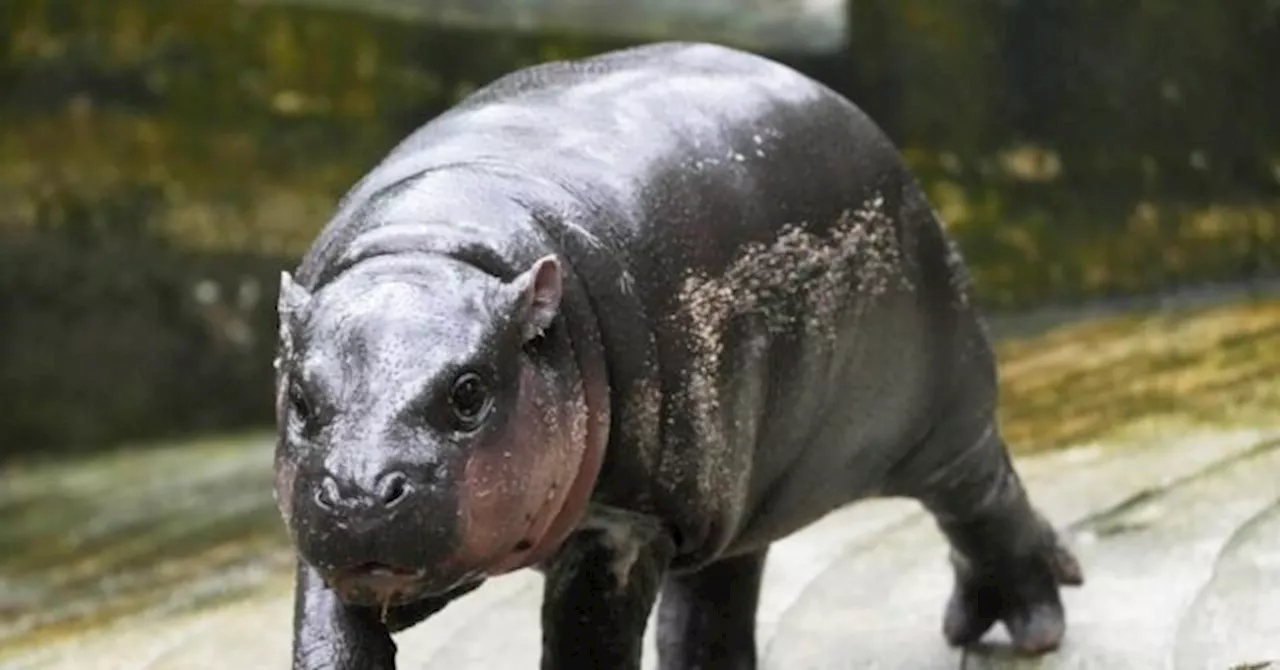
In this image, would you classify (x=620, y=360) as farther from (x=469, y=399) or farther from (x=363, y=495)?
(x=363, y=495)

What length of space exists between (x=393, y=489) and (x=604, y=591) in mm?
508

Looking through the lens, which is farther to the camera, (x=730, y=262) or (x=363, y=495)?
(x=730, y=262)

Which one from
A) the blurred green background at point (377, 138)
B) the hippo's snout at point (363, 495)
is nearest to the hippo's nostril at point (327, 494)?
the hippo's snout at point (363, 495)

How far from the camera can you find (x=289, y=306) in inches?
74.5

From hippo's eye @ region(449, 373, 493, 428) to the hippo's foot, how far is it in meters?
1.56

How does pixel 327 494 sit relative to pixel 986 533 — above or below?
above

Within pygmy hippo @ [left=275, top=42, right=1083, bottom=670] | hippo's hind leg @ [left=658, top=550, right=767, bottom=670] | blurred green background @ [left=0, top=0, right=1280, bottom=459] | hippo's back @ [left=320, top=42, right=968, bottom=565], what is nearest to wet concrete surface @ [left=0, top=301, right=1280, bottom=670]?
hippo's hind leg @ [left=658, top=550, right=767, bottom=670]

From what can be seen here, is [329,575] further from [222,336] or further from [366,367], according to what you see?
[222,336]

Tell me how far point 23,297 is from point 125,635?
329 centimetres

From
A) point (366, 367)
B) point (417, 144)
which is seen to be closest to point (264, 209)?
point (417, 144)

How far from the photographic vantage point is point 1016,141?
6.99 meters

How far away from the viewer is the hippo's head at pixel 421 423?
172 cm

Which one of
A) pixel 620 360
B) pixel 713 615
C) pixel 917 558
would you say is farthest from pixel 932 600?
pixel 620 360

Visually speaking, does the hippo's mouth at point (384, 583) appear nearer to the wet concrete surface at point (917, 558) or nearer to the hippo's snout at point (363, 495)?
the hippo's snout at point (363, 495)
